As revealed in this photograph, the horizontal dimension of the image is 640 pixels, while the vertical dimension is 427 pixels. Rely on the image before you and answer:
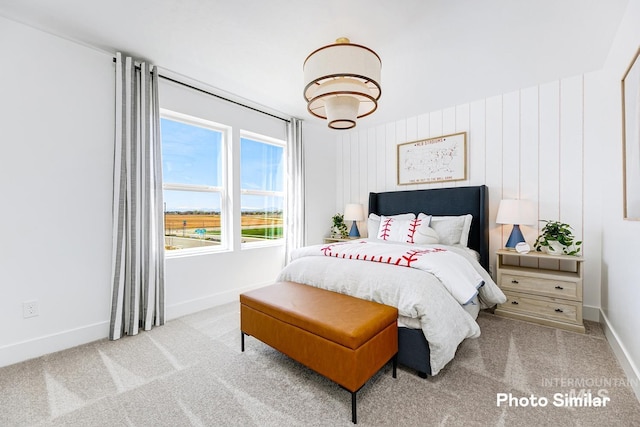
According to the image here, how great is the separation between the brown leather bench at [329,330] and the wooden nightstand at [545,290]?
171cm

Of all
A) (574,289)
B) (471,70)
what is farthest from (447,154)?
(574,289)

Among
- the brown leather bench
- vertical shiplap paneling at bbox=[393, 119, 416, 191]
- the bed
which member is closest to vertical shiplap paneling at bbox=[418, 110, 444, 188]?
vertical shiplap paneling at bbox=[393, 119, 416, 191]

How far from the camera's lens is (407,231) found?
3.15 metres

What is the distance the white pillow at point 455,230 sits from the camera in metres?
3.08

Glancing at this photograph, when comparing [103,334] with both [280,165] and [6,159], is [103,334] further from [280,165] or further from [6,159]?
→ [280,165]

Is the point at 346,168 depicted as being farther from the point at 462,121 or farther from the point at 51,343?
the point at 51,343

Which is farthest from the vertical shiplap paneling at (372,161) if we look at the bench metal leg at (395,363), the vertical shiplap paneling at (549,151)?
the bench metal leg at (395,363)

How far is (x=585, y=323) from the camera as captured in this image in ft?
8.58

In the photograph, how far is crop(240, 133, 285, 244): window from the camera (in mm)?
3613

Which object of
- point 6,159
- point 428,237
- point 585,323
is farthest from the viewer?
point 428,237

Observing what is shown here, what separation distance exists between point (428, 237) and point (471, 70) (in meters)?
1.70

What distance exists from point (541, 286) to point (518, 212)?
724mm

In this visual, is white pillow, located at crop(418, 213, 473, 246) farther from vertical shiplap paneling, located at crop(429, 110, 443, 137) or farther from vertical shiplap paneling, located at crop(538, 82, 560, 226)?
vertical shiplap paneling, located at crop(429, 110, 443, 137)

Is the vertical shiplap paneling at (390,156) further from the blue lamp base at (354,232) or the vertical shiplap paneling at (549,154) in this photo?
the vertical shiplap paneling at (549,154)
